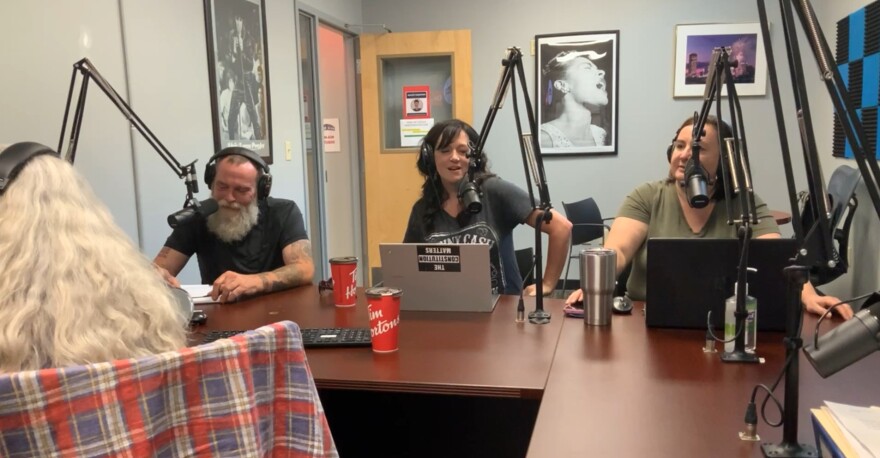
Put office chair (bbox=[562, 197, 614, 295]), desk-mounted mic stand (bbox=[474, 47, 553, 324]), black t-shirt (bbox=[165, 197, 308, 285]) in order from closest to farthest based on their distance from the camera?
desk-mounted mic stand (bbox=[474, 47, 553, 324]) < black t-shirt (bbox=[165, 197, 308, 285]) < office chair (bbox=[562, 197, 614, 295])

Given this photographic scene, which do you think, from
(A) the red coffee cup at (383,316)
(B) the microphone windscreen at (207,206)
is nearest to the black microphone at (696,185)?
(A) the red coffee cup at (383,316)

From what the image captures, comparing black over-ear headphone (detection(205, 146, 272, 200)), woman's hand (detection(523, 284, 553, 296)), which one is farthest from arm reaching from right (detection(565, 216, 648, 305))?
black over-ear headphone (detection(205, 146, 272, 200))

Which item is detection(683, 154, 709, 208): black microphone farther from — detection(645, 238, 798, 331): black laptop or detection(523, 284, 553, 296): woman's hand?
detection(523, 284, 553, 296): woman's hand

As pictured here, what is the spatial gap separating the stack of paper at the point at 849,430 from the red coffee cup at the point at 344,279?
124 centimetres

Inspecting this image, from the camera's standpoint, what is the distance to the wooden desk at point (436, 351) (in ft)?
4.21

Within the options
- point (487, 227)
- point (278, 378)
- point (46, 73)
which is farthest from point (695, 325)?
point (46, 73)

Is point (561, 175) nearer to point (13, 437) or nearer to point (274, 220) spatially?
point (274, 220)

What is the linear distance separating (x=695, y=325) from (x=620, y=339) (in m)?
0.20

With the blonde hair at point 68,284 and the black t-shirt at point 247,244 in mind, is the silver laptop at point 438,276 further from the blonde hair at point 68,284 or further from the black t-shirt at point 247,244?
the blonde hair at point 68,284

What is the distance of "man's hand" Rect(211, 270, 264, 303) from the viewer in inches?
78.6

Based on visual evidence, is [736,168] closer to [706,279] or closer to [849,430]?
[706,279]

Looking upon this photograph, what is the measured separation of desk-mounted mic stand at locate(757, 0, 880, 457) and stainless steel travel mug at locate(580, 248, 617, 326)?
68cm

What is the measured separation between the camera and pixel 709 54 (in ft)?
15.0

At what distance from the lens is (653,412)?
44.4 inches
